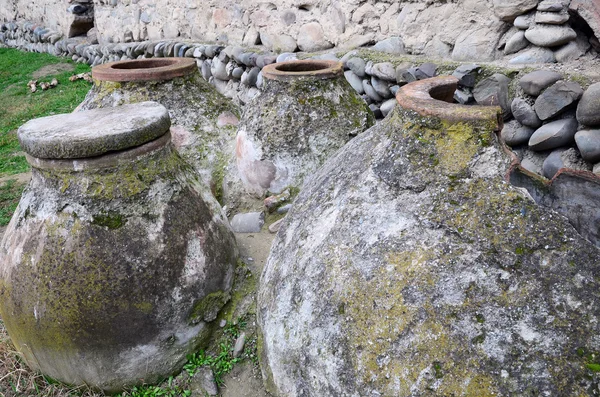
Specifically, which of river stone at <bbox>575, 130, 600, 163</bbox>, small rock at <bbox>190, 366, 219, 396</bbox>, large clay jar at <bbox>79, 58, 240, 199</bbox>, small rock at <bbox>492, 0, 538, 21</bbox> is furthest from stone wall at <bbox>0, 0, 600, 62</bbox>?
small rock at <bbox>190, 366, 219, 396</bbox>

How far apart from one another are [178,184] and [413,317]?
115cm

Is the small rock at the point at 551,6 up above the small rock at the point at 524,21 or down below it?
above

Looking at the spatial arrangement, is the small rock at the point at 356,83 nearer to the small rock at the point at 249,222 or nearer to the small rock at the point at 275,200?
the small rock at the point at 275,200

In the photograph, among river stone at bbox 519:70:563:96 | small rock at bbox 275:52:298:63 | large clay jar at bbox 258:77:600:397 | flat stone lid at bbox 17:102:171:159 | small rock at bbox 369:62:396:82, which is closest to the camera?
large clay jar at bbox 258:77:600:397

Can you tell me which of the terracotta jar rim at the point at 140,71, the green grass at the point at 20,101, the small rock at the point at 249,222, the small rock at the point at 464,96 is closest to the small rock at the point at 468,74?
the small rock at the point at 464,96

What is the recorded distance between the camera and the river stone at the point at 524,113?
2604 millimetres

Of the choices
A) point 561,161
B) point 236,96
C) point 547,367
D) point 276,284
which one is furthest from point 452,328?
point 236,96

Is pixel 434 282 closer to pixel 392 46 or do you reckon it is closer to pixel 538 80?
pixel 538 80

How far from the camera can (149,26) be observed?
6422 millimetres

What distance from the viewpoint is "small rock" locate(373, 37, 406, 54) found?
3.59 metres

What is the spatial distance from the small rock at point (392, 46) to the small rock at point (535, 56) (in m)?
0.90

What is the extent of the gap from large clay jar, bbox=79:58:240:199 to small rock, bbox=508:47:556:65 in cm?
175

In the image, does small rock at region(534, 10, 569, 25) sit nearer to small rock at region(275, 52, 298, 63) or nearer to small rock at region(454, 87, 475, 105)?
small rock at region(454, 87, 475, 105)

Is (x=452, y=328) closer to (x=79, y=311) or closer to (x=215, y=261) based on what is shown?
(x=215, y=261)
